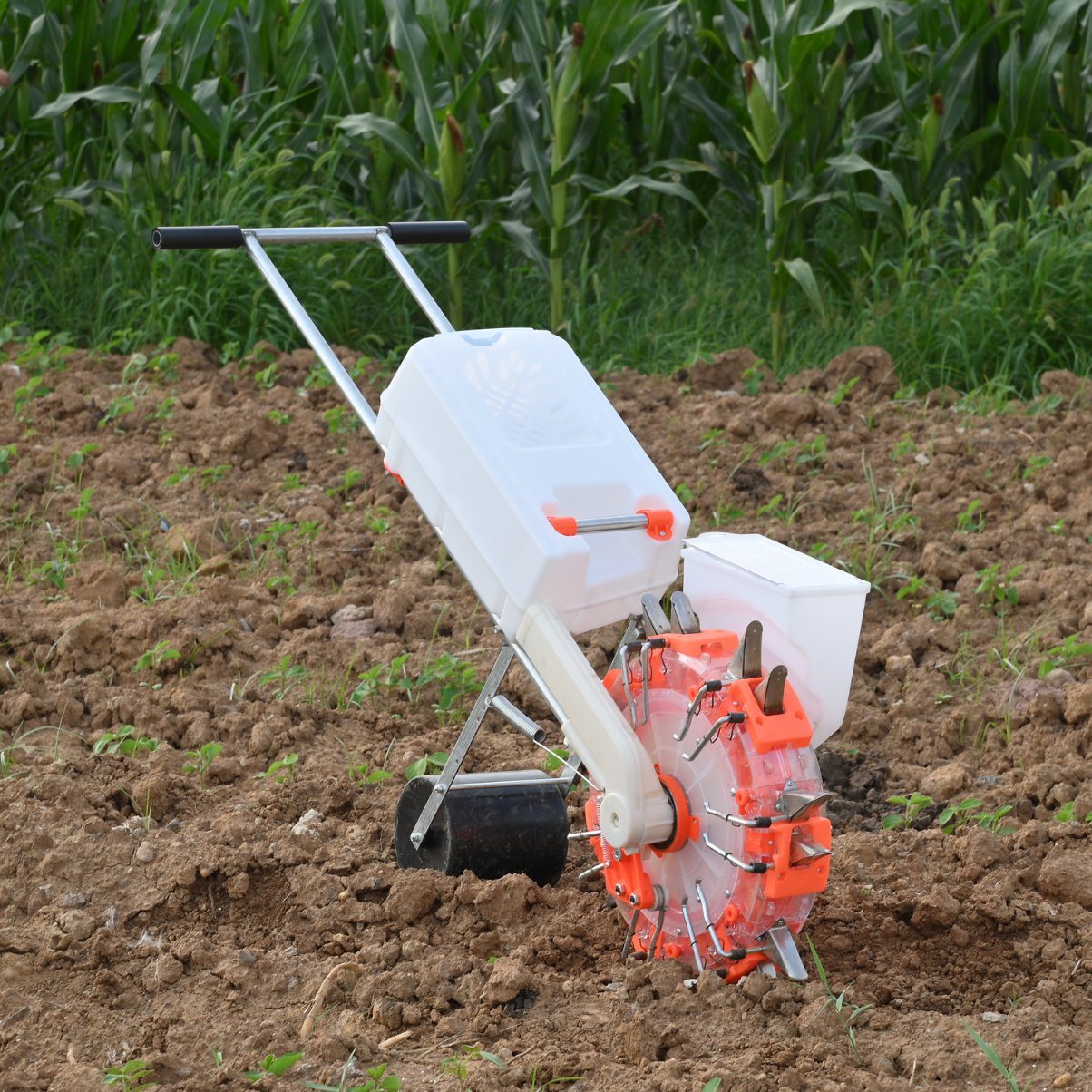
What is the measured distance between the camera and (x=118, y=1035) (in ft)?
8.25

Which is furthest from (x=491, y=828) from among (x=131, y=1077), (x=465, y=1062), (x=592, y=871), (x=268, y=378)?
(x=268, y=378)

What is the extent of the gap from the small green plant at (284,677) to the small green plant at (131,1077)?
1.53 m

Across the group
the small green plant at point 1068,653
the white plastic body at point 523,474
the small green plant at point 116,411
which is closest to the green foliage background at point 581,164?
the small green plant at point 116,411

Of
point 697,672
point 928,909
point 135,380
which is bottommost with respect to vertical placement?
point 135,380

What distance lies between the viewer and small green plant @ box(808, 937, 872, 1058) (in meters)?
2.41

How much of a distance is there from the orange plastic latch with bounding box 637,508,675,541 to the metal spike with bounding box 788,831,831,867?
1.87 feet

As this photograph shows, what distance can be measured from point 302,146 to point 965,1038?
5404 millimetres

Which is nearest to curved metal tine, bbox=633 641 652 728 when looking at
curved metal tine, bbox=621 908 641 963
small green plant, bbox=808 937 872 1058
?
curved metal tine, bbox=621 908 641 963

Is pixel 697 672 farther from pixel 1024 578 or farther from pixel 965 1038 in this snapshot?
pixel 1024 578

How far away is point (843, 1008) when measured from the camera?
2.51 meters

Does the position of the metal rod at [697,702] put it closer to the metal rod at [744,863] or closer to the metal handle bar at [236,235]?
the metal rod at [744,863]

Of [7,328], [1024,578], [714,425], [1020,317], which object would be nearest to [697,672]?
[1024,578]

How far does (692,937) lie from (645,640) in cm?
50

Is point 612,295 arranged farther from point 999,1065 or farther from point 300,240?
point 999,1065
